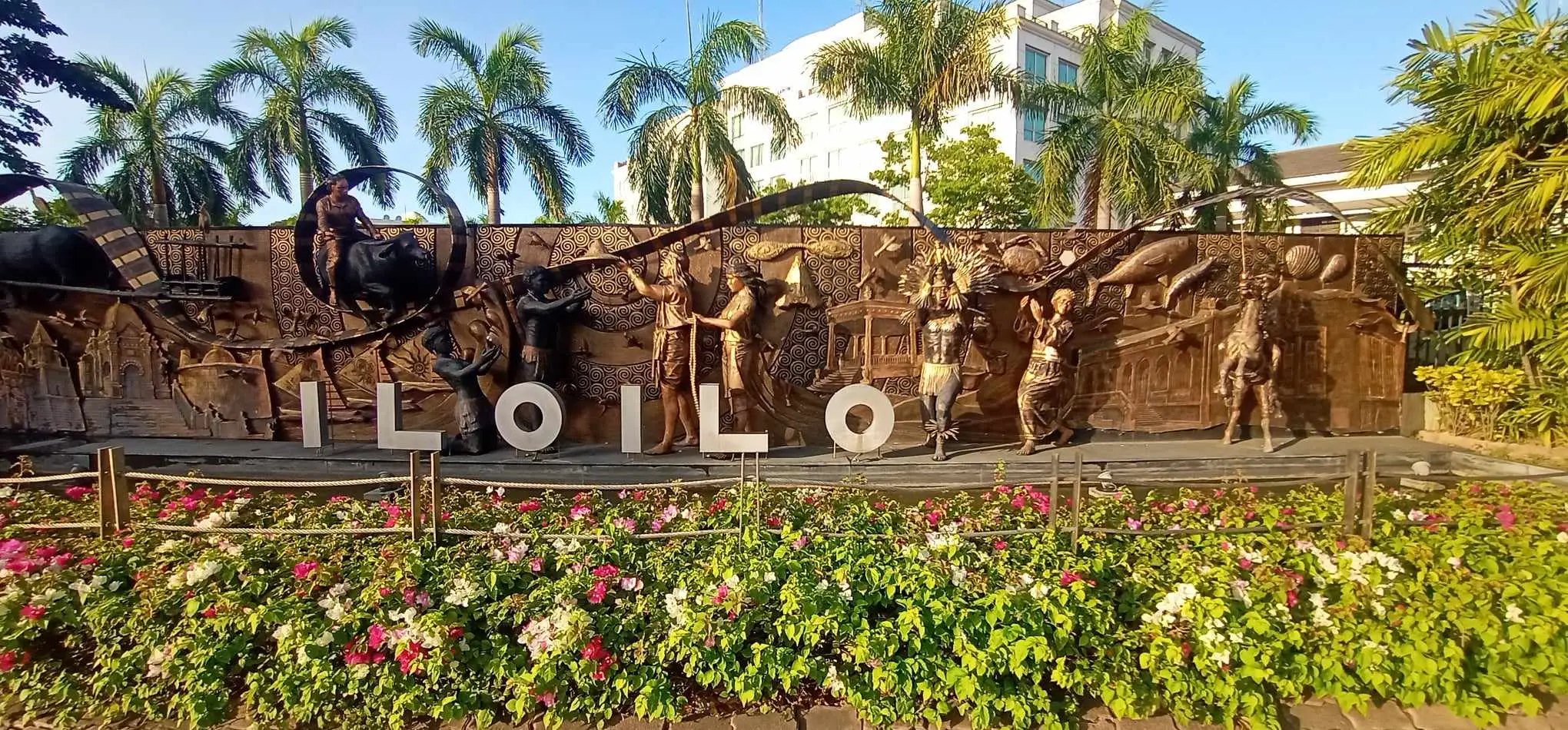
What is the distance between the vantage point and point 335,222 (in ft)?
29.1

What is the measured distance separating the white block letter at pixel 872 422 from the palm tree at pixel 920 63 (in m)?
9.59

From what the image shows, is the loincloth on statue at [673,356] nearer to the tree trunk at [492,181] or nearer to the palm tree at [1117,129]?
the palm tree at [1117,129]

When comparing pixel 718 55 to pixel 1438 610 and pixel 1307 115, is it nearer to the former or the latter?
pixel 1307 115

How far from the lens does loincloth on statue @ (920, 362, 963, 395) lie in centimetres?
847

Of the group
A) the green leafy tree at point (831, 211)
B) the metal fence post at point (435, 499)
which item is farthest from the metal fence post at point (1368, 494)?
the green leafy tree at point (831, 211)

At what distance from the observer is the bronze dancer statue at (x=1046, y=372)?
8.56 m

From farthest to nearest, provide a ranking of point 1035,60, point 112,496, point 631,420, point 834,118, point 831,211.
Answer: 1. point 834,118
2. point 1035,60
3. point 831,211
4. point 631,420
5. point 112,496

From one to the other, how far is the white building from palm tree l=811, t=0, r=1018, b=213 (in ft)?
37.0

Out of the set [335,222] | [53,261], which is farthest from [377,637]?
[53,261]

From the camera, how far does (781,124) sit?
644 inches

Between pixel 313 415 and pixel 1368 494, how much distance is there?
10.7 metres

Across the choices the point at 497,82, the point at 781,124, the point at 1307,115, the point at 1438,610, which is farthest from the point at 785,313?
the point at 1307,115

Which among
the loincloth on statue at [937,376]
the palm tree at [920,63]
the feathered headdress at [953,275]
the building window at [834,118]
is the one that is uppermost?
the building window at [834,118]

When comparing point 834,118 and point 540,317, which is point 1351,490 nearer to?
point 540,317
